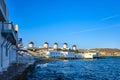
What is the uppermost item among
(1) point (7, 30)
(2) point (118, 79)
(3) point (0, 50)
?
(1) point (7, 30)

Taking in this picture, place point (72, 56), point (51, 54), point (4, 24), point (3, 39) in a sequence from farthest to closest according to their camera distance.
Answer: point (72, 56) < point (51, 54) < point (3, 39) < point (4, 24)

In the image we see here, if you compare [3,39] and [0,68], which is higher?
[3,39]

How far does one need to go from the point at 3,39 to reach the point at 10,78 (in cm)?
881

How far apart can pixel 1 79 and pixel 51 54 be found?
6058 inches

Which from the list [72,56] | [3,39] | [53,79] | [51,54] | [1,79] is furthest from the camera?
[72,56]

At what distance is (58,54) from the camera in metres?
188

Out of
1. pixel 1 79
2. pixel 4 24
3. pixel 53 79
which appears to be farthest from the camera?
pixel 53 79

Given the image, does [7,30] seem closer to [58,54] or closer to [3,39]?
[3,39]

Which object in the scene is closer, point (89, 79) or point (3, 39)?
point (3, 39)

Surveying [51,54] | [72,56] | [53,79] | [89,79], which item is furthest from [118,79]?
[72,56]

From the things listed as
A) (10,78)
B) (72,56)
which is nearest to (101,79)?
(10,78)

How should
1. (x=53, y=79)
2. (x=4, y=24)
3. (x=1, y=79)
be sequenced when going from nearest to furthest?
(x=1, y=79) → (x=4, y=24) → (x=53, y=79)

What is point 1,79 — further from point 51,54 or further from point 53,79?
point 51,54

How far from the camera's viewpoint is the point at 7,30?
30.0m
